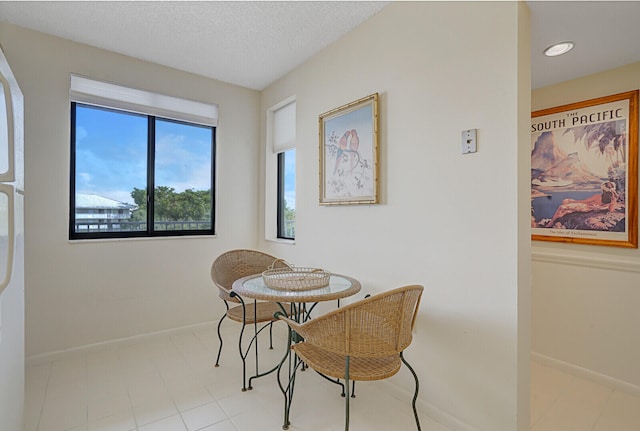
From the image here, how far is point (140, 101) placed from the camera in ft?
9.38

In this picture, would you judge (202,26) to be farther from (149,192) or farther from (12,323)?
(12,323)

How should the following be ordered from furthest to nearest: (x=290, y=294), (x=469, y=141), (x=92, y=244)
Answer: (x=92, y=244) < (x=290, y=294) < (x=469, y=141)

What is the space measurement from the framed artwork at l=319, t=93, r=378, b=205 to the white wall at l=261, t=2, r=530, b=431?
8 cm

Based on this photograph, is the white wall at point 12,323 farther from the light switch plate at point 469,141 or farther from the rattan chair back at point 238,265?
the light switch plate at point 469,141

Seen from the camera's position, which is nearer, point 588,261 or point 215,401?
point 215,401

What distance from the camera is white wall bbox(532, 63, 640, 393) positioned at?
213 centimetres

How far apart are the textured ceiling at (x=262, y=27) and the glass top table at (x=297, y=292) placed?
1.78 metres

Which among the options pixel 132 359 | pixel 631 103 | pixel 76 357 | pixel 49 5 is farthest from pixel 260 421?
pixel 631 103

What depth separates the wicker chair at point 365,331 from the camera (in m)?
1.40

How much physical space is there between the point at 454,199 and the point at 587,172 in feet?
4.66

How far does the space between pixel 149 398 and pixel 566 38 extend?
3384 millimetres

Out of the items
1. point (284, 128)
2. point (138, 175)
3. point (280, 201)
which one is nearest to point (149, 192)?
point (138, 175)

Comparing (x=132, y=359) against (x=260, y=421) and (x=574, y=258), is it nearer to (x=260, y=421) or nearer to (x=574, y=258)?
(x=260, y=421)

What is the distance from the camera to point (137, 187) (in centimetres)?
292
